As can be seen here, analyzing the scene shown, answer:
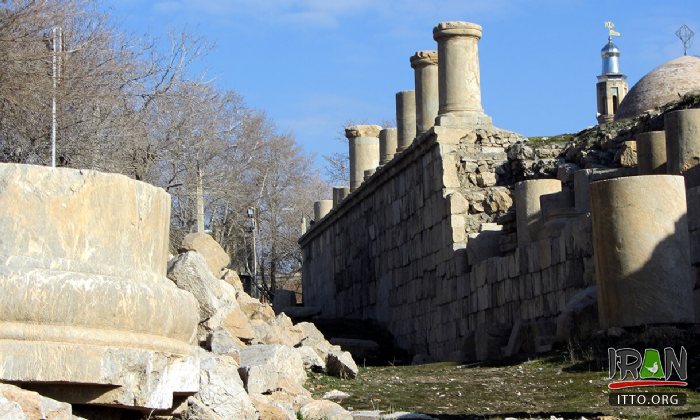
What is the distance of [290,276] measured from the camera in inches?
1980

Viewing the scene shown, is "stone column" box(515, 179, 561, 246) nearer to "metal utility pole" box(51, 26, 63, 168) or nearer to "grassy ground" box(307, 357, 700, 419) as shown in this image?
"grassy ground" box(307, 357, 700, 419)

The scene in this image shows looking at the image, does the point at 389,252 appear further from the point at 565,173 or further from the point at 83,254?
the point at 83,254

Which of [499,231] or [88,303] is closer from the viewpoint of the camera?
[88,303]

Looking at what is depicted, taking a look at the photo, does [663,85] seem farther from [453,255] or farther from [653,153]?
[653,153]

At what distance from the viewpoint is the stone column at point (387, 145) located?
26281mm

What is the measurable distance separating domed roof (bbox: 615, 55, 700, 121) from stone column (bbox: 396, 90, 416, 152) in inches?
166

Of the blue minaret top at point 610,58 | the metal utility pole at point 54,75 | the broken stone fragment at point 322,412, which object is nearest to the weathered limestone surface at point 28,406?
the broken stone fragment at point 322,412

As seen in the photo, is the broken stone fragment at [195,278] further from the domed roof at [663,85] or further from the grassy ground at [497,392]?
the domed roof at [663,85]

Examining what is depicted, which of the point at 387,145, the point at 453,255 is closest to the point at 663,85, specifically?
the point at 387,145

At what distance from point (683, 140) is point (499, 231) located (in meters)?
4.38

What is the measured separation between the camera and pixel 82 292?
6.14 meters

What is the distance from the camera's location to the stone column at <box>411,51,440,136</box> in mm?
22141

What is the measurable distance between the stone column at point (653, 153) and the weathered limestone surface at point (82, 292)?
29.4 feet

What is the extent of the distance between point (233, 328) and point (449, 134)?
698cm
